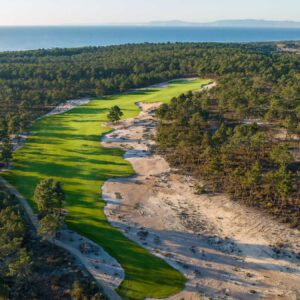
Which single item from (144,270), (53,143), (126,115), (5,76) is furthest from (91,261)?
(5,76)

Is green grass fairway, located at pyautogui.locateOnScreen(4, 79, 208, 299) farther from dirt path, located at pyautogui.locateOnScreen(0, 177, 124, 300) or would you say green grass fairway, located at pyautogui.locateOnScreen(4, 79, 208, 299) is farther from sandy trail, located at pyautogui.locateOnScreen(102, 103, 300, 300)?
sandy trail, located at pyautogui.locateOnScreen(102, 103, 300, 300)

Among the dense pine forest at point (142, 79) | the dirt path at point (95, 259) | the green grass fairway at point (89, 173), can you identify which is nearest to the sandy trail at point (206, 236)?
the green grass fairway at point (89, 173)

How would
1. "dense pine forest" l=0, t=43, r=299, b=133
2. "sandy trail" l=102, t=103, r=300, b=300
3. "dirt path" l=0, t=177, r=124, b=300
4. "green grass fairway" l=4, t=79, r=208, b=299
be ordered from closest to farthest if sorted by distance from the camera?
"dirt path" l=0, t=177, r=124, b=300, "sandy trail" l=102, t=103, r=300, b=300, "green grass fairway" l=4, t=79, r=208, b=299, "dense pine forest" l=0, t=43, r=299, b=133

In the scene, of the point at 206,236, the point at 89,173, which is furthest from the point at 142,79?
the point at 206,236

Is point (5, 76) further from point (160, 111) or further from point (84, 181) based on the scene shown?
point (84, 181)

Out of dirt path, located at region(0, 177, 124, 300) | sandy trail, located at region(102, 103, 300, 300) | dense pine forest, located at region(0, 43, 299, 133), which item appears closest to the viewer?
dirt path, located at region(0, 177, 124, 300)

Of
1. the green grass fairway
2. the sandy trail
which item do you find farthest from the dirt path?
the sandy trail
